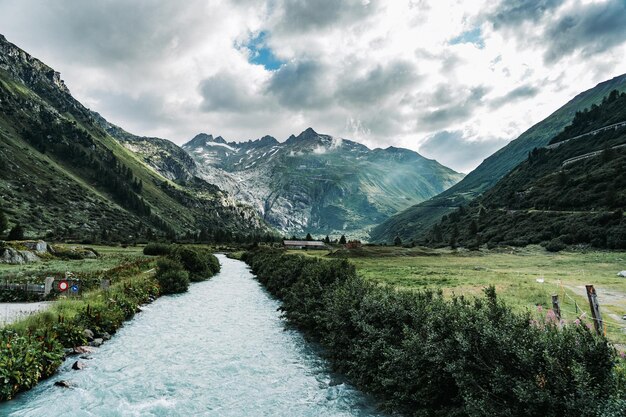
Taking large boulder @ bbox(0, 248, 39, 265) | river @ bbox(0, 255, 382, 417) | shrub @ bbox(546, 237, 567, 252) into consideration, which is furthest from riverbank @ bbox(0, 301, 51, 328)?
shrub @ bbox(546, 237, 567, 252)

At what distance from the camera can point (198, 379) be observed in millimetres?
19250

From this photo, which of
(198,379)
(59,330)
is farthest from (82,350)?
(198,379)

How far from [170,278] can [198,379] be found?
1280 inches

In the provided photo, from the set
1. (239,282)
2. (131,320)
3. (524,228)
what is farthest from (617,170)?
(131,320)

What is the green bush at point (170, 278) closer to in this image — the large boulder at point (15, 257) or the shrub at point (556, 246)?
the large boulder at point (15, 257)

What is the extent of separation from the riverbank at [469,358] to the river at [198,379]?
2083 mm

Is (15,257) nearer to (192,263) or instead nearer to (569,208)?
(192,263)

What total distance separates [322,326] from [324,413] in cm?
1094

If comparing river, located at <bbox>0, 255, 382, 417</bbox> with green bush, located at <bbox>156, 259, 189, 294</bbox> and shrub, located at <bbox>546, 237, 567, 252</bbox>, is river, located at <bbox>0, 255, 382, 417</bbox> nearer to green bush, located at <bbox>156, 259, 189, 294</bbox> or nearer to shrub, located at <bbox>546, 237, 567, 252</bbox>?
green bush, located at <bbox>156, 259, 189, 294</bbox>

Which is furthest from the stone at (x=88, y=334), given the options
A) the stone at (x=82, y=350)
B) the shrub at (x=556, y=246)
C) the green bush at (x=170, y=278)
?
the shrub at (x=556, y=246)

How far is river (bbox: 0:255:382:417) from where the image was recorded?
15.8m

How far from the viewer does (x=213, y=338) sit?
27234 mm

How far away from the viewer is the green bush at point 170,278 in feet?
159

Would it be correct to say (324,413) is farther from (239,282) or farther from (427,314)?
(239,282)
